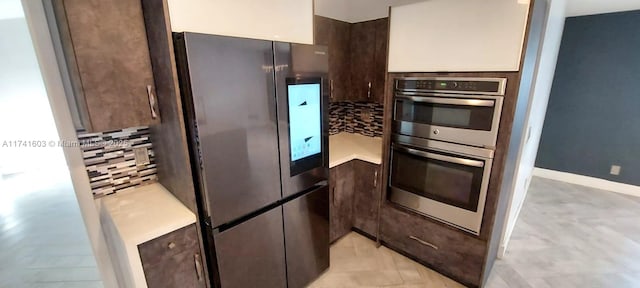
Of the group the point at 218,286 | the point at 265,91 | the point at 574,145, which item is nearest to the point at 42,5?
the point at 265,91

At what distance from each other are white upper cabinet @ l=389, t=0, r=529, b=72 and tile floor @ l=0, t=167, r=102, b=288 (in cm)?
290

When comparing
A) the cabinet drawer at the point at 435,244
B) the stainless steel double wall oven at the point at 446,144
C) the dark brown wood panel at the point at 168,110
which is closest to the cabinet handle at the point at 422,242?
the cabinet drawer at the point at 435,244

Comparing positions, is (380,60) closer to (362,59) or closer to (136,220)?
(362,59)

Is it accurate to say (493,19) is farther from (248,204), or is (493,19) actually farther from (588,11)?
(588,11)

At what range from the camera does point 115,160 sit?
1.58 meters

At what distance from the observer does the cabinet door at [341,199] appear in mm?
2189

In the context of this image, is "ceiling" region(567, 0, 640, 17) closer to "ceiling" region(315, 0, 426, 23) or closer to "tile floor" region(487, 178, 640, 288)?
"ceiling" region(315, 0, 426, 23)

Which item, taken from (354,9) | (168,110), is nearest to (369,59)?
(354,9)

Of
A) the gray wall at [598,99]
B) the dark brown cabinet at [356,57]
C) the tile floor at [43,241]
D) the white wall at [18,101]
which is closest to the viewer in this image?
the tile floor at [43,241]

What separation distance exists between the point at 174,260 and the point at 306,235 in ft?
2.76

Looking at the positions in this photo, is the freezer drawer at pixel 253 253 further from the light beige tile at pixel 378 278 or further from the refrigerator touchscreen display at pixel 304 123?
the light beige tile at pixel 378 278

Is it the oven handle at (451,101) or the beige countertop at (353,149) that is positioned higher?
the oven handle at (451,101)

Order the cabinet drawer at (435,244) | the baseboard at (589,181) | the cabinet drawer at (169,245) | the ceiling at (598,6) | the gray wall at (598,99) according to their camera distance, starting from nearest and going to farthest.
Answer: the cabinet drawer at (169,245), the cabinet drawer at (435,244), the ceiling at (598,6), the gray wall at (598,99), the baseboard at (589,181)

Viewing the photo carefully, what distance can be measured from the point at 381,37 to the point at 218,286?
2.29m
